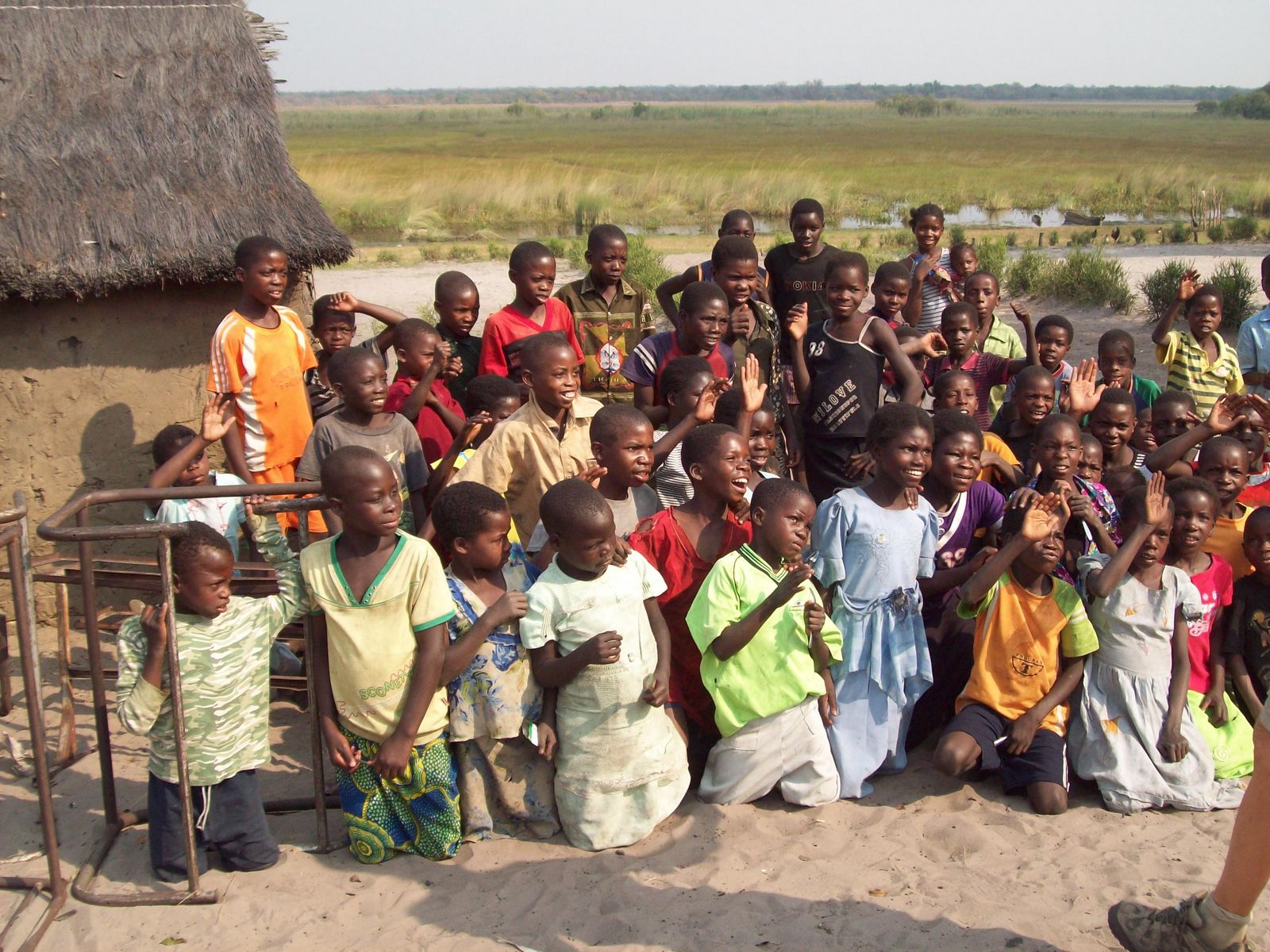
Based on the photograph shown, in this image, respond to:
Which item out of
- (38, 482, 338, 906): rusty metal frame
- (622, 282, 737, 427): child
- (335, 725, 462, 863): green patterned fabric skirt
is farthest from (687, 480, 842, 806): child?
(38, 482, 338, 906): rusty metal frame

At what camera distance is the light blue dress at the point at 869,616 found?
13.8 ft

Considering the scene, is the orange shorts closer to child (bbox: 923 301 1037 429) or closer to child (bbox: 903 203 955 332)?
child (bbox: 923 301 1037 429)

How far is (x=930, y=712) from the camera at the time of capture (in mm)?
4578

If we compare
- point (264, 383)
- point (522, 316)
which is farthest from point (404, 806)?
point (522, 316)

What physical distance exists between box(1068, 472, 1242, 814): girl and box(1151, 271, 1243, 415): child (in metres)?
2.32

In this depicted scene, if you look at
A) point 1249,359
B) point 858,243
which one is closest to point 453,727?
point 1249,359

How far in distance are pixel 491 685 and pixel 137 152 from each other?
355 centimetres

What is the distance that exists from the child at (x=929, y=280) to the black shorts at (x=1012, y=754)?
3153 mm

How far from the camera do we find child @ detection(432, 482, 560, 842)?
373cm

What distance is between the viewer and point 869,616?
13.8 feet

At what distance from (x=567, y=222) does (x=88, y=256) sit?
24.3 meters

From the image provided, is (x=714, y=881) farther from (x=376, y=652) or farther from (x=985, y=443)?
(x=985, y=443)

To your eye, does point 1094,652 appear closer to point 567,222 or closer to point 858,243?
point 858,243

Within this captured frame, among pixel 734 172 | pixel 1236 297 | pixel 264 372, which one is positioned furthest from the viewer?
pixel 734 172
